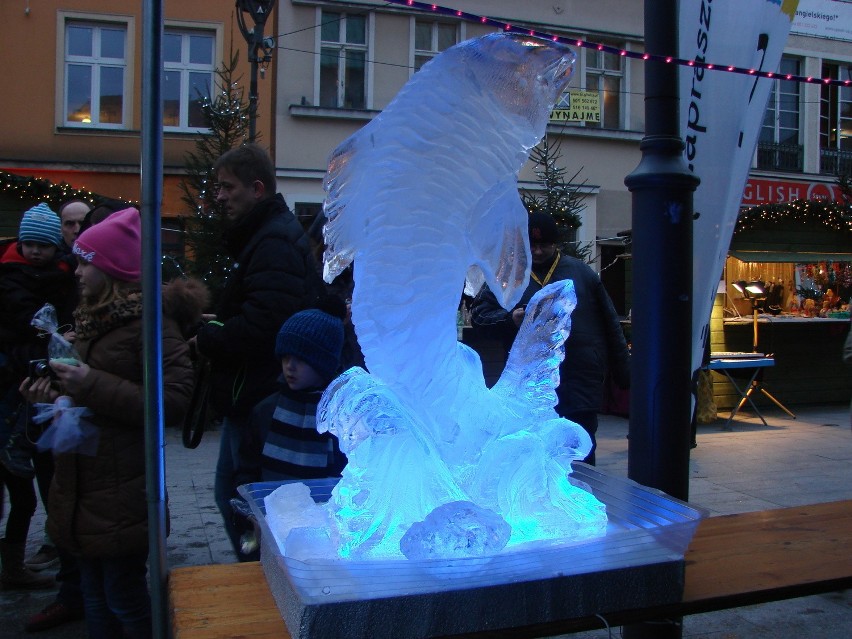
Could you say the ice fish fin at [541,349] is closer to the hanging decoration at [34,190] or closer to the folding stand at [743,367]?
the folding stand at [743,367]

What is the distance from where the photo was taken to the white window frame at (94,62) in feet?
35.0

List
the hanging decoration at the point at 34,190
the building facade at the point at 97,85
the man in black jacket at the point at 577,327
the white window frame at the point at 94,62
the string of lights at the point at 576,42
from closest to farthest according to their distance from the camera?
the string of lights at the point at 576,42 → the man in black jacket at the point at 577,327 → the hanging decoration at the point at 34,190 → the building facade at the point at 97,85 → the white window frame at the point at 94,62

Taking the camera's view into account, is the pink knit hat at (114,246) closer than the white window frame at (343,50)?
Yes

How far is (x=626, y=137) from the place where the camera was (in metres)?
12.7

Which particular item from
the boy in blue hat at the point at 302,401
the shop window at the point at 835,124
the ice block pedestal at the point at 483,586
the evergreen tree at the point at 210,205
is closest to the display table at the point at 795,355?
the evergreen tree at the point at 210,205

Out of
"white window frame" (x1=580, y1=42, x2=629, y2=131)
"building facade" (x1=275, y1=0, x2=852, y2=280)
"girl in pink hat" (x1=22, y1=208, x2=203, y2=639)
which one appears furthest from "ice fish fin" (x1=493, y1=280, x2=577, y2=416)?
"white window frame" (x1=580, y1=42, x2=629, y2=131)

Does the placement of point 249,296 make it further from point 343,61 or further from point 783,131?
point 783,131

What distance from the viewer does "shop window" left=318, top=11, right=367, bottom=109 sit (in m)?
11.5

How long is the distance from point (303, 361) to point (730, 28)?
177 cm

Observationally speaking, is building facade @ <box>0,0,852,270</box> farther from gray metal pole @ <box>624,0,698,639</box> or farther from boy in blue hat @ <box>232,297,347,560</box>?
gray metal pole @ <box>624,0,698,639</box>

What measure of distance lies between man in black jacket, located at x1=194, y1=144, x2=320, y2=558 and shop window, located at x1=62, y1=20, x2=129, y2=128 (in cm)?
923

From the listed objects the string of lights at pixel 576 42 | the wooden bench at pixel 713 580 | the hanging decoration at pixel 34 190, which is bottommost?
the wooden bench at pixel 713 580

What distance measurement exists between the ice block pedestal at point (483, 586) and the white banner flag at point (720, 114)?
123 cm

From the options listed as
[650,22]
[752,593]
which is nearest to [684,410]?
[752,593]
